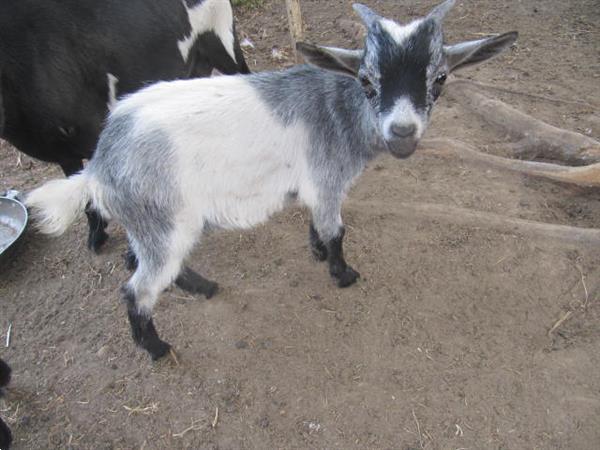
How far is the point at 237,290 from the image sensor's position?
330 cm

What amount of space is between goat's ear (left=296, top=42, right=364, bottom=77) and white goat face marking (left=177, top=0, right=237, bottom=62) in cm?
159

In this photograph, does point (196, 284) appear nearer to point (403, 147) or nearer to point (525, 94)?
point (403, 147)

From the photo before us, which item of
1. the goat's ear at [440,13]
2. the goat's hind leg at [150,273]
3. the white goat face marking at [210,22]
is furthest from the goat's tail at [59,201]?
the goat's ear at [440,13]

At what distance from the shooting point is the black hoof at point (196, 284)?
3.18 meters

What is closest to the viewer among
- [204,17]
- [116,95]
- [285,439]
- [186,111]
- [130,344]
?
[186,111]

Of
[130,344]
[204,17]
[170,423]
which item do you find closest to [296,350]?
[170,423]

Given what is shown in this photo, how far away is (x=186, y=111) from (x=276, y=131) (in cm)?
50

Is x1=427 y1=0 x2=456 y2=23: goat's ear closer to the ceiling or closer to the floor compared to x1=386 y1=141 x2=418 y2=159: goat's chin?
closer to the ceiling

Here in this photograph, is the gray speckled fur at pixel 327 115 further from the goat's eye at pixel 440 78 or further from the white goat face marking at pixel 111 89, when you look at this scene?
the white goat face marking at pixel 111 89

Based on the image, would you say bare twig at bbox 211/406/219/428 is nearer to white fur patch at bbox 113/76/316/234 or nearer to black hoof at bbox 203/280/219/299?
black hoof at bbox 203/280/219/299

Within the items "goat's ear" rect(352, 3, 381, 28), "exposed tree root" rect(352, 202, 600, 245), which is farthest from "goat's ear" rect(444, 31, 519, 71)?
"exposed tree root" rect(352, 202, 600, 245)

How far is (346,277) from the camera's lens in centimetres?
320

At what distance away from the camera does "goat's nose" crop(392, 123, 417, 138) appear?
2119 millimetres

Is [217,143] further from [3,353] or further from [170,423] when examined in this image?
[3,353]
